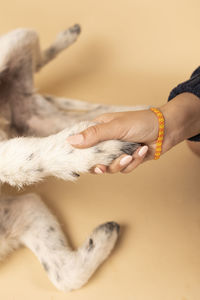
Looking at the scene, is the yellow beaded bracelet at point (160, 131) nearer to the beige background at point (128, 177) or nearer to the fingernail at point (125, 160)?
the fingernail at point (125, 160)

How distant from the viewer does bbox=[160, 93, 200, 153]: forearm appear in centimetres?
154

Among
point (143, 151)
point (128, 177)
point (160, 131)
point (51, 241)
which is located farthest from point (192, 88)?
point (51, 241)

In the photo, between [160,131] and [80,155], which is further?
[160,131]

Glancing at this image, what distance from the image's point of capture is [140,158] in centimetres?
143

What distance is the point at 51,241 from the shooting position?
174 centimetres

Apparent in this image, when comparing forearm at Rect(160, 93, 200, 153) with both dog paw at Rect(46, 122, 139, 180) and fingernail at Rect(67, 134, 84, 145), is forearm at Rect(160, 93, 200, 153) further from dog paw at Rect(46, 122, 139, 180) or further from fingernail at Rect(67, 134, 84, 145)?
fingernail at Rect(67, 134, 84, 145)

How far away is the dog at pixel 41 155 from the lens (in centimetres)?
138

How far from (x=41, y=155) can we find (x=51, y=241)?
544mm

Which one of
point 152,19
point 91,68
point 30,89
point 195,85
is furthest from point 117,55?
point 195,85

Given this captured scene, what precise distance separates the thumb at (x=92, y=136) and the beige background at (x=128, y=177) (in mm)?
722

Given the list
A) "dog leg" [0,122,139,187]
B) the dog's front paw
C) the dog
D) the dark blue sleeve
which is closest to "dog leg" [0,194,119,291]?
the dog

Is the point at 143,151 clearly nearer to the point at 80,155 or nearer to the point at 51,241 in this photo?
the point at 80,155

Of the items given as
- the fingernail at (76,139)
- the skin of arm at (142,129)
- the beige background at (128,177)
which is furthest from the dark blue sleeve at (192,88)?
the fingernail at (76,139)

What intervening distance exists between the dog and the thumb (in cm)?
4
